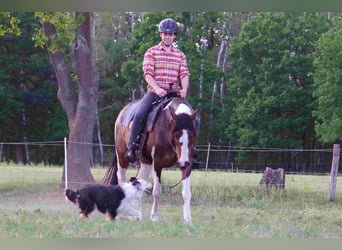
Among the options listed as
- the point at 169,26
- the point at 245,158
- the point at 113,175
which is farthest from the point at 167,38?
the point at 245,158

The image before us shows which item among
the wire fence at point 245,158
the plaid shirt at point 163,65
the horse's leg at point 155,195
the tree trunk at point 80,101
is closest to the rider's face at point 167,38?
the plaid shirt at point 163,65

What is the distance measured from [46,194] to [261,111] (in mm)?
21684

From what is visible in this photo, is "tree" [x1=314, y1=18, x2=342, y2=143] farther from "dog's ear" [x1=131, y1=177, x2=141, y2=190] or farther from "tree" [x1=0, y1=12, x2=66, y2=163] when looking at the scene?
"dog's ear" [x1=131, y1=177, x2=141, y2=190]

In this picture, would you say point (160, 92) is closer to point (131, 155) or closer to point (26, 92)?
point (131, 155)

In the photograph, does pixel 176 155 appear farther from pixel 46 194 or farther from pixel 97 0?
pixel 46 194

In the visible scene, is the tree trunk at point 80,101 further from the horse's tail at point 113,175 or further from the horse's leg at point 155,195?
the horse's leg at point 155,195

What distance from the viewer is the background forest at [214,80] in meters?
30.9

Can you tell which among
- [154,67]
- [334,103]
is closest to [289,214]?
[154,67]

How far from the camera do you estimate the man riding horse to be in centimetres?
719

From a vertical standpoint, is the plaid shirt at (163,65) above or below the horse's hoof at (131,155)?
above

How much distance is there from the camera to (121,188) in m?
7.50

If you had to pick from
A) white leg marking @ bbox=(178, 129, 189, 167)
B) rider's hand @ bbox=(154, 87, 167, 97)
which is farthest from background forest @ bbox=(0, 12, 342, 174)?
white leg marking @ bbox=(178, 129, 189, 167)

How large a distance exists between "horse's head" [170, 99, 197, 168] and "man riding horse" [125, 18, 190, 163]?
641 millimetres

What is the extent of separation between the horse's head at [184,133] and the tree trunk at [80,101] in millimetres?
6595
